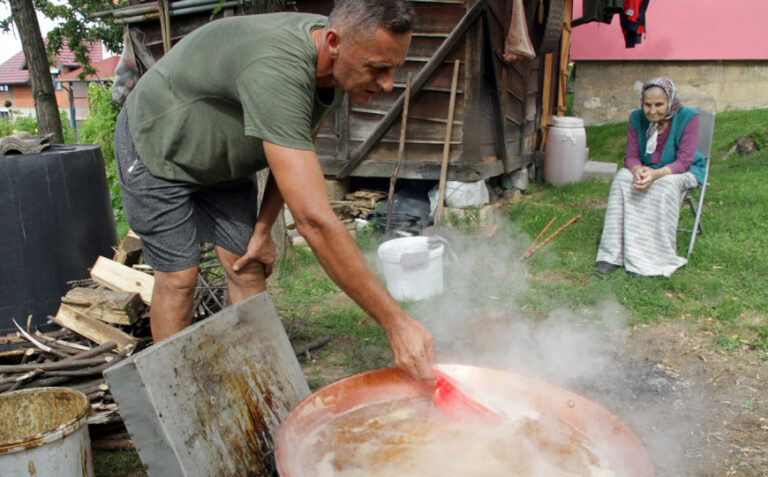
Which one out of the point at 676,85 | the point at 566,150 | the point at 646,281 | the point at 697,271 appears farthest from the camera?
the point at 676,85

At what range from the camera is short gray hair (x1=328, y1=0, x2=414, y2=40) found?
159 centimetres

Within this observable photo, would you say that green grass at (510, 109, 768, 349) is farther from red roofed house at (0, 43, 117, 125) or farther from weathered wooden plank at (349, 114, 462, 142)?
red roofed house at (0, 43, 117, 125)

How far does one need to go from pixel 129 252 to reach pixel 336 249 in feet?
7.98

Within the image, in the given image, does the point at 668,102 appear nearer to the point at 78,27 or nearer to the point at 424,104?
the point at 424,104

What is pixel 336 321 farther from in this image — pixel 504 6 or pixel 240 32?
pixel 504 6

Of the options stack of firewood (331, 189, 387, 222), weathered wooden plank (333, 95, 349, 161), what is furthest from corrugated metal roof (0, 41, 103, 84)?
stack of firewood (331, 189, 387, 222)

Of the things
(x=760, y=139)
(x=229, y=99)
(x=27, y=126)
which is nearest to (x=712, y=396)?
(x=229, y=99)

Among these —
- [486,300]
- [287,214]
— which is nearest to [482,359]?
[486,300]

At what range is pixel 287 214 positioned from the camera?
6.23m

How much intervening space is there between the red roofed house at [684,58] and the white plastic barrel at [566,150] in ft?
20.7

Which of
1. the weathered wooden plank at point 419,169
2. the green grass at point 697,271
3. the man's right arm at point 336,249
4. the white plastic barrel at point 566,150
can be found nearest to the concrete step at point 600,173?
the white plastic barrel at point 566,150

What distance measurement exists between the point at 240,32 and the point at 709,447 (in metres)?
2.63

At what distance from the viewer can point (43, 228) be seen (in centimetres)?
308

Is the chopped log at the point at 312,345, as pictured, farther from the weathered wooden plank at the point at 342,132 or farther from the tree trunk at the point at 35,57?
the tree trunk at the point at 35,57
